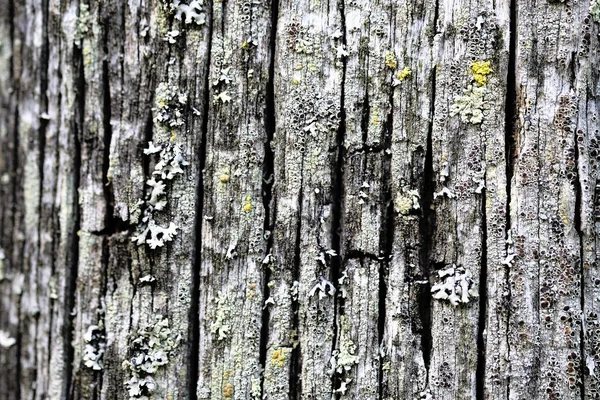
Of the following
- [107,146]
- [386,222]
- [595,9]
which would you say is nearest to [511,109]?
[595,9]

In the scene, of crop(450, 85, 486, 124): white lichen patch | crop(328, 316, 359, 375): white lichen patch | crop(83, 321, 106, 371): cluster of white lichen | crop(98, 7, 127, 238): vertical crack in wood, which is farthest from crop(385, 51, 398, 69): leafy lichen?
crop(83, 321, 106, 371): cluster of white lichen

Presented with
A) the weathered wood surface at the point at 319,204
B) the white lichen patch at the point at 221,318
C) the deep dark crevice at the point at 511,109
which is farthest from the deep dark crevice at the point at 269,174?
the deep dark crevice at the point at 511,109

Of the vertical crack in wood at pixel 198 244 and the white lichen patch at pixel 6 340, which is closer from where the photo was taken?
the vertical crack in wood at pixel 198 244

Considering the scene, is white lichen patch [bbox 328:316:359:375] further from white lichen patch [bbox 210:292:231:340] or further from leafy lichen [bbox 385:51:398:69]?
leafy lichen [bbox 385:51:398:69]

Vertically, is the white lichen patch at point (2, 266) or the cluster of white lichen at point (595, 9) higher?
the cluster of white lichen at point (595, 9)

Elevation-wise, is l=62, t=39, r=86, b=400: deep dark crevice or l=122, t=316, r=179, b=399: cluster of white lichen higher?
l=62, t=39, r=86, b=400: deep dark crevice

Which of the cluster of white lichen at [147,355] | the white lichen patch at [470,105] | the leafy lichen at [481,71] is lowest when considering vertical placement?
the cluster of white lichen at [147,355]

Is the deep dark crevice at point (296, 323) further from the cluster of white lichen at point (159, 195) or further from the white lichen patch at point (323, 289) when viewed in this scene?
the cluster of white lichen at point (159, 195)
